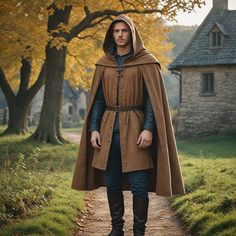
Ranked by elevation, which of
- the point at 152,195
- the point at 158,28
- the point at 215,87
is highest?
the point at 158,28

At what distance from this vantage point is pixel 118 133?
4590 millimetres

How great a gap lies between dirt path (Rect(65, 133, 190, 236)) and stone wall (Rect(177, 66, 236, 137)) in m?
14.7

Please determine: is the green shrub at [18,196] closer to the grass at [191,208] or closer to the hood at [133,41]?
the grass at [191,208]

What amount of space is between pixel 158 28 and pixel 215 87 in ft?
25.9

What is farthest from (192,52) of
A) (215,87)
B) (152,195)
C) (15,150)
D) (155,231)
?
(155,231)

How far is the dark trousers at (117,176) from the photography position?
4477 millimetres

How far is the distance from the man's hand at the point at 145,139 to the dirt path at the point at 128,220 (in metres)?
1.39

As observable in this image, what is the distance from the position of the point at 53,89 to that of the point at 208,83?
1053 cm

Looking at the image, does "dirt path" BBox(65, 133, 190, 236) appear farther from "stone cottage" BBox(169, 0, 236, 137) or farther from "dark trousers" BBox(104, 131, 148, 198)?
"stone cottage" BBox(169, 0, 236, 137)

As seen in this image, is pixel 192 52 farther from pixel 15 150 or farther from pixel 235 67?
pixel 15 150

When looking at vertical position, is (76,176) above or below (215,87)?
below

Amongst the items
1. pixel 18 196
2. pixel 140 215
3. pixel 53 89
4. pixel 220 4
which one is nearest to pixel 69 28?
pixel 53 89

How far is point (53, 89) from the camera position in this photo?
47.7 feet

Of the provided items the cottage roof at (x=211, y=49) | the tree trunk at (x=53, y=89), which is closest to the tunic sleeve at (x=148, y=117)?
the tree trunk at (x=53, y=89)
